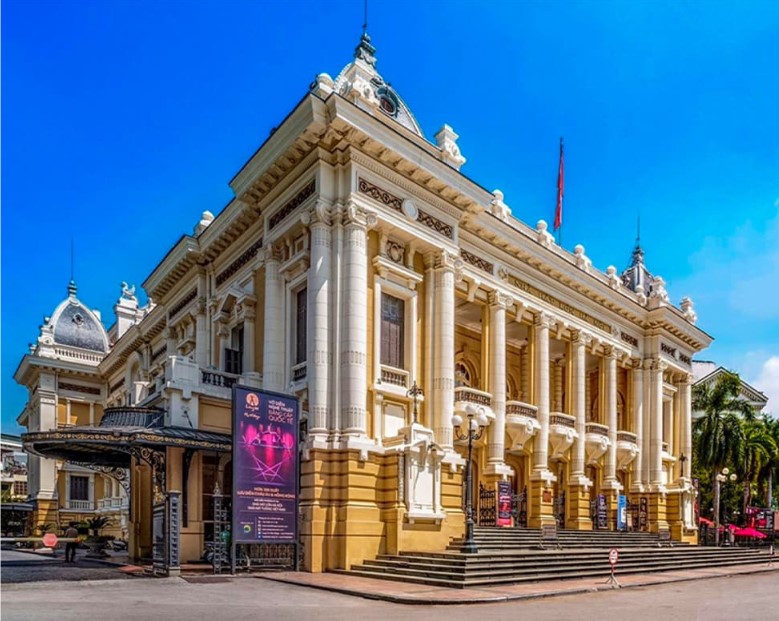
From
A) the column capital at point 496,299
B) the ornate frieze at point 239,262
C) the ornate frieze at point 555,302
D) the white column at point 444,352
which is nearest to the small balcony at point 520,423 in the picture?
the column capital at point 496,299

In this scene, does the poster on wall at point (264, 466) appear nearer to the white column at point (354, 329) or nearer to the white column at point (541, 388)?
the white column at point (354, 329)

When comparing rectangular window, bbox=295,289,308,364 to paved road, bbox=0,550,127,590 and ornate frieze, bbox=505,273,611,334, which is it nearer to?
paved road, bbox=0,550,127,590

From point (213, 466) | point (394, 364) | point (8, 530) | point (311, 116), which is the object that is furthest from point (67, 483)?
point (311, 116)

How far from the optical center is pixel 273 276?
23875 mm

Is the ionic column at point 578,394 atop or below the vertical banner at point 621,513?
atop

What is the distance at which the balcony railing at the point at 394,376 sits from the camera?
22094mm

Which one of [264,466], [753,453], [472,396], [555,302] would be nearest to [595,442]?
[555,302]

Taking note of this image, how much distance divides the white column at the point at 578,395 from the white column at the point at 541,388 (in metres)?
2.25

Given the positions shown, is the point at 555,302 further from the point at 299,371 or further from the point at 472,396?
the point at 299,371

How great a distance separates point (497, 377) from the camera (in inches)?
1109

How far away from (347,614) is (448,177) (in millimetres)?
15509

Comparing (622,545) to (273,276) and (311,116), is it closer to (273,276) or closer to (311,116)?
(273,276)

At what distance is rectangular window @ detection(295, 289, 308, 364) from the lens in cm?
2262

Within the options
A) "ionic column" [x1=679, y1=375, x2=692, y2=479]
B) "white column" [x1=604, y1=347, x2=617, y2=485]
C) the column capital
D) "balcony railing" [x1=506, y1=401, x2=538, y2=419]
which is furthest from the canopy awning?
"ionic column" [x1=679, y1=375, x2=692, y2=479]
